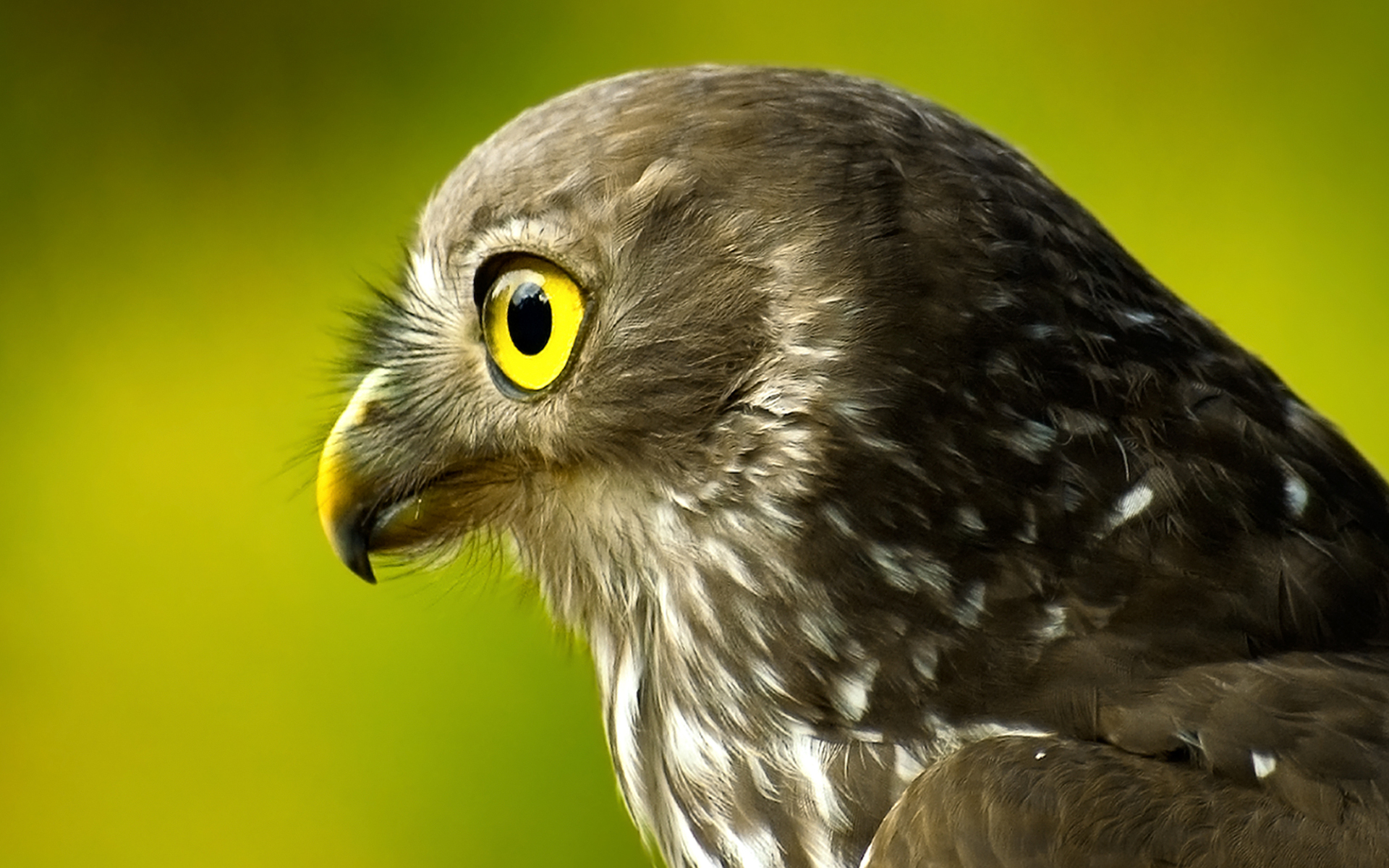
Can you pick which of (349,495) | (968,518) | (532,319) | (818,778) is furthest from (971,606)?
(349,495)

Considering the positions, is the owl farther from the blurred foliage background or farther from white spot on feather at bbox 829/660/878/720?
the blurred foliage background

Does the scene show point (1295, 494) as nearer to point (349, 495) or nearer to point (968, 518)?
point (968, 518)

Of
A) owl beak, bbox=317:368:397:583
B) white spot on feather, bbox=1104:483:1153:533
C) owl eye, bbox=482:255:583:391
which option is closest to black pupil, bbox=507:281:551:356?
owl eye, bbox=482:255:583:391

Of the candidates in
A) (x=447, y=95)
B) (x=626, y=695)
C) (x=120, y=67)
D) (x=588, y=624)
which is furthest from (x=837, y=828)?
(x=120, y=67)

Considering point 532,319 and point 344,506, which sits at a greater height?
point 532,319

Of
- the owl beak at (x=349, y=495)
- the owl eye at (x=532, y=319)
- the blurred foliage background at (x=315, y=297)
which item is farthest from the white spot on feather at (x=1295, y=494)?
the blurred foliage background at (x=315, y=297)

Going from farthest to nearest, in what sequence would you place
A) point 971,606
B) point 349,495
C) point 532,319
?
1. point 349,495
2. point 532,319
3. point 971,606
